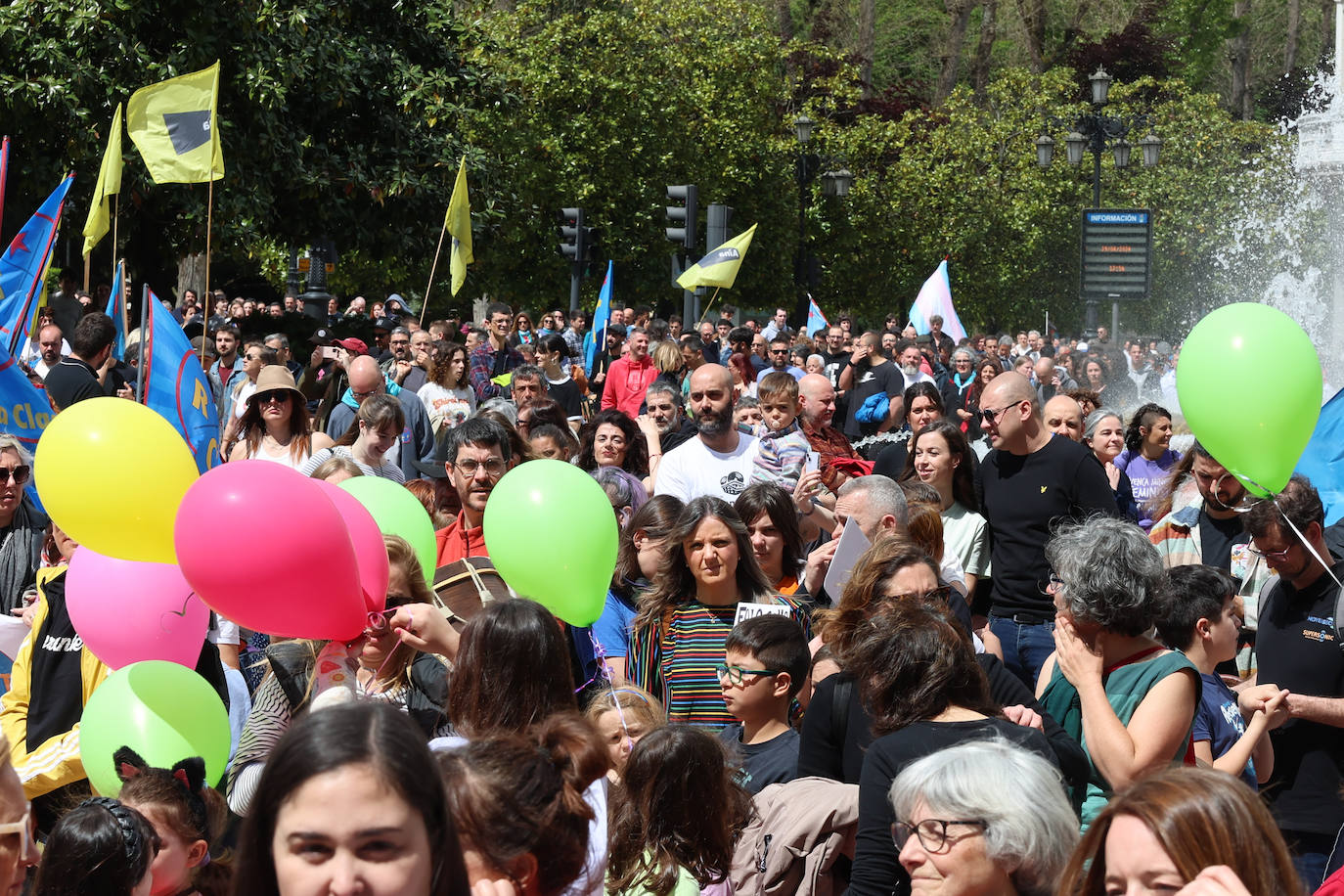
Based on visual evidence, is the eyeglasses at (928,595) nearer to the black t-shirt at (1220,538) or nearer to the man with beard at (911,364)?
the black t-shirt at (1220,538)

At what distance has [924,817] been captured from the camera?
293 cm

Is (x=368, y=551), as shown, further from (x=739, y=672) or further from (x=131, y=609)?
(x=739, y=672)

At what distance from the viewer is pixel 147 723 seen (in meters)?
3.92

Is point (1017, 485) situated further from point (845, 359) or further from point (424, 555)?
point (845, 359)

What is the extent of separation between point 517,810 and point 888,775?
3.45 ft

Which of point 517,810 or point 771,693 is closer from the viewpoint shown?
point 517,810

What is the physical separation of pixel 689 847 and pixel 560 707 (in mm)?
460

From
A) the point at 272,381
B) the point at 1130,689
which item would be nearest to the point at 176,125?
the point at 272,381

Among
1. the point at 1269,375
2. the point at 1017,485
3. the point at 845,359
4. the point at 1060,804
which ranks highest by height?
the point at 1269,375

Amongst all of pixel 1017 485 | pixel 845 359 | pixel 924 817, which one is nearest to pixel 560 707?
pixel 924 817

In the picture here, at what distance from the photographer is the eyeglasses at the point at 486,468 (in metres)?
6.21

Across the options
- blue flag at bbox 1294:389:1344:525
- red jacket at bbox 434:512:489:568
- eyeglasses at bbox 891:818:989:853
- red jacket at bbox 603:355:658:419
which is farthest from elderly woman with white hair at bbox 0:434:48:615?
red jacket at bbox 603:355:658:419

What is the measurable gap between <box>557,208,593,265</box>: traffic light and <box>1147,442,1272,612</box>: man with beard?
1246cm

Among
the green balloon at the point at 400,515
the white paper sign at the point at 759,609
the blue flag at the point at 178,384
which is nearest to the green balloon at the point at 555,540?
the green balloon at the point at 400,515
